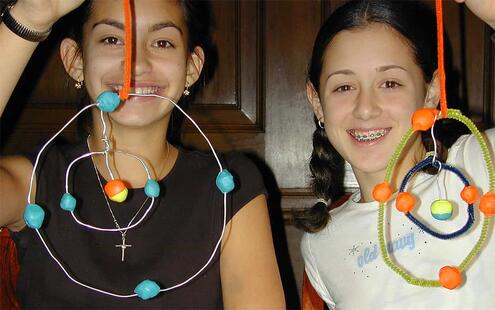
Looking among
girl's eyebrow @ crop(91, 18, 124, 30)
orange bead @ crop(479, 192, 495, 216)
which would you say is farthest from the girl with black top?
orange bead @ crop(479, 192, 495, 216)

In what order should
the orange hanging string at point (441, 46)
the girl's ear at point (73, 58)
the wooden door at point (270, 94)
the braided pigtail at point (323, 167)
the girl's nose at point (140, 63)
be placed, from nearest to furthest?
the orange hanging string at point (441, 46)
the girl's nose at point (140, 63)
the girl's ear at point (73, 58)
the braided pigtail at point (323, 167)
the wooden door at point (270, 94)

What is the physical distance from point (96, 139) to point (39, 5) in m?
0.38

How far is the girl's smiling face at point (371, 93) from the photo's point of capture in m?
1.10

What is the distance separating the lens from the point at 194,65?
3.93ft

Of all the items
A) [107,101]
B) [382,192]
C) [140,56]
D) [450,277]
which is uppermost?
[140,56]

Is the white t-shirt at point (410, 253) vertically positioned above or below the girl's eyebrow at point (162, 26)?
below

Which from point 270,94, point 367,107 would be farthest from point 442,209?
point 270,94

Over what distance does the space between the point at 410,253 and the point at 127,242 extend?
A: 0.48 metres

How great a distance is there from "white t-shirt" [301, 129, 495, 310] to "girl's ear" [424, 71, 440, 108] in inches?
3.4

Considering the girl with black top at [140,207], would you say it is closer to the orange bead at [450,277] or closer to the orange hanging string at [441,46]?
the orange bead at [450,277]

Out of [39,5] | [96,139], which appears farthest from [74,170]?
[39,5]

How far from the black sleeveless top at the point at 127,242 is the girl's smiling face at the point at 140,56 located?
0.51ft

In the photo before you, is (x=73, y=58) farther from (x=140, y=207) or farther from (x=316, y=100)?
(x=316, y=100)

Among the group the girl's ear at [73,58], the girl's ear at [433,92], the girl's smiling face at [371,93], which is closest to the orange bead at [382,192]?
the girl's smiling face at [371,93]
